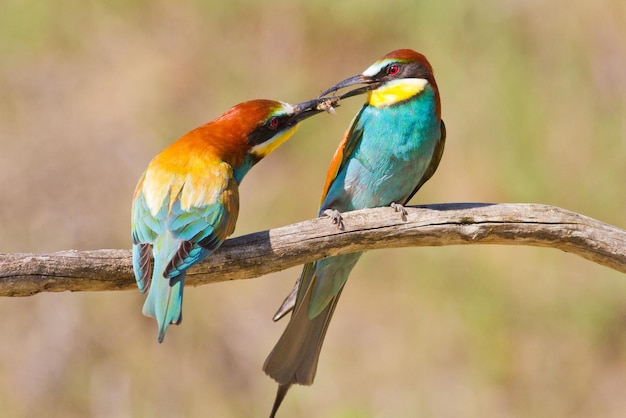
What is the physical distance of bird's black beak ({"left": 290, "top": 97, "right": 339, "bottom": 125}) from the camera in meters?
3.20

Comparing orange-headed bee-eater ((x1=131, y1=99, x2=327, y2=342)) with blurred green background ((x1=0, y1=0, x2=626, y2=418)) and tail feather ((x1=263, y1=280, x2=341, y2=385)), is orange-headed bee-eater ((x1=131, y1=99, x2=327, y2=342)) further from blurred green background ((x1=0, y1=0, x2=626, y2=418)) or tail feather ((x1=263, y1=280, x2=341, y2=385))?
blurred green background ((x1=0, y1=0, x2=626, y2=418))

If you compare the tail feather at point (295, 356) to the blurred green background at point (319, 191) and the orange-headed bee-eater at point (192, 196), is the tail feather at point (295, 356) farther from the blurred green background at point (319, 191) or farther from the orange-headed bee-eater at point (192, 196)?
the blurred green background at point (319, 191)

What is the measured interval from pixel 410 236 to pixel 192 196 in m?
0.68

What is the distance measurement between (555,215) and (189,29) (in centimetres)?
355

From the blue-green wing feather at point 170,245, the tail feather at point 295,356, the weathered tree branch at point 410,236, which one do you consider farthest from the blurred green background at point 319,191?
the blue-green wing feather at point 170,245

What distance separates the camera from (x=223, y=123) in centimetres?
308

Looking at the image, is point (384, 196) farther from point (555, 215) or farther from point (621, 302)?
point (621, 302)

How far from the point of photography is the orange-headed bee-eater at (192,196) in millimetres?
2588

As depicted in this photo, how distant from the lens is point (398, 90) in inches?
130

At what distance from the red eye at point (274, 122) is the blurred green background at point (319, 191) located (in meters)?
1.64

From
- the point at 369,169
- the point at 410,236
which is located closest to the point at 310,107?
the point at 369,169

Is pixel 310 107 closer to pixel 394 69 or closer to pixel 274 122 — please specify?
pixel 274 122

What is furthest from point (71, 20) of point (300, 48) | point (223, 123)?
point (223, 123)

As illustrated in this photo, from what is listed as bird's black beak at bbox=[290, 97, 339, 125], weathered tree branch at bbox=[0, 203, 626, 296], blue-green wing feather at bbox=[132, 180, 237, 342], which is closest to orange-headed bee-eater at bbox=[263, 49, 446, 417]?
bird's black beak at bbox=[290, 97, 339, 125]
